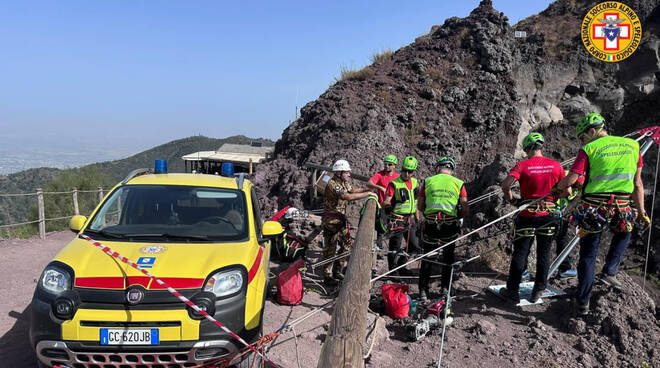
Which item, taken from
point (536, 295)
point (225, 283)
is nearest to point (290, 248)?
point (225, 283)

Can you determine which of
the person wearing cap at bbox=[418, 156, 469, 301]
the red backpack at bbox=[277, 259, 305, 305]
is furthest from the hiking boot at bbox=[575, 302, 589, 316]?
the red backpack at bbox=[277, 259, 305, 305]

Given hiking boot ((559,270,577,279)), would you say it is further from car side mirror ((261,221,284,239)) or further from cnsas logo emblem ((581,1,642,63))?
cnsas logo emblem ((581,1,642,63))

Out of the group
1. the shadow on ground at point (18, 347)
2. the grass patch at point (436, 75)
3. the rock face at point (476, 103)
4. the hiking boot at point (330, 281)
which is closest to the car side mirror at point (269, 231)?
the hiking boot at point (330, 281)

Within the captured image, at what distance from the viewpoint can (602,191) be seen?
4.20 metres

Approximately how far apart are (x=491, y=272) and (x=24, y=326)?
657 centimetres

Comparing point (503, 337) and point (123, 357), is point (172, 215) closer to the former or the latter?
point (123, 357)

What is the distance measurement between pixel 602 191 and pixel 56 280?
5.26 m

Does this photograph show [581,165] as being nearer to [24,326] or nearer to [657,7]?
[24,326]

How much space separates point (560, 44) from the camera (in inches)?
656

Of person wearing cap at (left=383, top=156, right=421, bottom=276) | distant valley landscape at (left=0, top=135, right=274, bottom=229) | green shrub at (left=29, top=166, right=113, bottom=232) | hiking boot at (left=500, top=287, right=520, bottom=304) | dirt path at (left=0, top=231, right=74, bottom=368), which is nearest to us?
dirt path at (left=0, top=231, right=74, bottom=368)

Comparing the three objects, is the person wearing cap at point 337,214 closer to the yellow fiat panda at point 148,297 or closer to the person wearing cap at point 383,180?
the person wearing cap at point 383,180

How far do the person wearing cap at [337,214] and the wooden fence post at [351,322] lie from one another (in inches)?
90.4

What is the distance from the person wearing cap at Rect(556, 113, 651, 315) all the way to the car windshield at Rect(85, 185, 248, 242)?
3.63 meters

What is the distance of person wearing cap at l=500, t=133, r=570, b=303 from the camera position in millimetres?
4742
